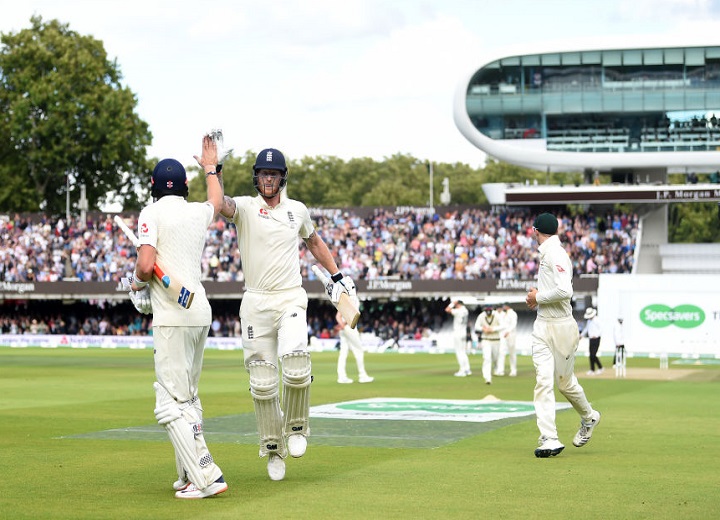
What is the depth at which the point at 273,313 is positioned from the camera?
10.2 meters

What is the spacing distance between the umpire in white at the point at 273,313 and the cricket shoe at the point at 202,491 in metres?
0.99

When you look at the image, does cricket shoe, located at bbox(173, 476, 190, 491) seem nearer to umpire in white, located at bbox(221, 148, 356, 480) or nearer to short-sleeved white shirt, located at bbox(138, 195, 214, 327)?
umpire in white, located at bbox(221, 148, 356, 480)

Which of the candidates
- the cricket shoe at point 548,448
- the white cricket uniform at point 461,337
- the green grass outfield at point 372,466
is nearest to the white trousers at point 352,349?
the white cricket uniform at point 461,337

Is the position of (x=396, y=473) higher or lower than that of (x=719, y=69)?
lower

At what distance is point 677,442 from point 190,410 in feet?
23.8

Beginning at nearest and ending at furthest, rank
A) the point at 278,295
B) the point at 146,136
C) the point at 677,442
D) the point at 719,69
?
the point at 278,295 → the point at 677,442 → the point at 719,69 → the point at 146,136

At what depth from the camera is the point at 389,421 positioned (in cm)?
1677

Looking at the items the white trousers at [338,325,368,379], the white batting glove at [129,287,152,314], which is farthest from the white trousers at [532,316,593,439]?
the white trousers at [338,325,368,379]

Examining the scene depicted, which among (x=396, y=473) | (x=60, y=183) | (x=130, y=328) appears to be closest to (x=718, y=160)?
(x=130, y=328)

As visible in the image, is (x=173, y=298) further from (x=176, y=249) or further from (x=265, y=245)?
(x=265, y=245)

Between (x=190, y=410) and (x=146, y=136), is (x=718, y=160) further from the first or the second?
(x=190, y=410)

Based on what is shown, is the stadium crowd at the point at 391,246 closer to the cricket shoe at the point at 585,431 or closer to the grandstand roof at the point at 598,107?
the grandstand roof at the point at 598,107

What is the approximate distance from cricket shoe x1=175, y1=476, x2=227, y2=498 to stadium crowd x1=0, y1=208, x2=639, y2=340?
4842 cm

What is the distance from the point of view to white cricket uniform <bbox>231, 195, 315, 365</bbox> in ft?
33.4
